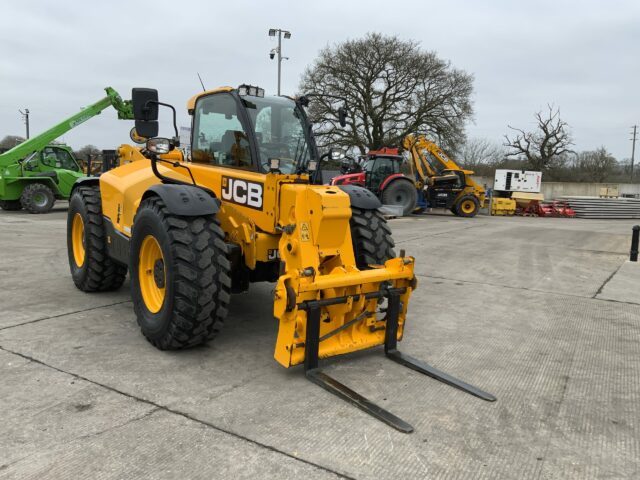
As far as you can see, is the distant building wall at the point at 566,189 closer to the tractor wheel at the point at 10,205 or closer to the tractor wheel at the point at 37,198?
the tractor wheel at the point at 37,198

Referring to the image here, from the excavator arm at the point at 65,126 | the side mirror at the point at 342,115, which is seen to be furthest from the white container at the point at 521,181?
the side mirror at the point at 342,115

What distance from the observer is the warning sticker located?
3.80m

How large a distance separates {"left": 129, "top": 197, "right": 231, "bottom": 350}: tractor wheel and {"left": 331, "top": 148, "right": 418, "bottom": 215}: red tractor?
15127 millimetres

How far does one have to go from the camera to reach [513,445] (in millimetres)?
2848

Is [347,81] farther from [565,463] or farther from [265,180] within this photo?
[565,463]

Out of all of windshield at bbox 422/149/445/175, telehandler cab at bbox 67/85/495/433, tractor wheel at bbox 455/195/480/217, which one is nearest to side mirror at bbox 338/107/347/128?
telehandler cab at bbox 67/85/495/433

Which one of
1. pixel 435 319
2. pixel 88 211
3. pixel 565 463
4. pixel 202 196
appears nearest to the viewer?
pixel 565 463

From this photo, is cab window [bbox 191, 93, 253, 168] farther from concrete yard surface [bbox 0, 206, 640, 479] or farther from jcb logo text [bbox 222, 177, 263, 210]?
concrete yard surface [bbox 0, 206, 640, 479]

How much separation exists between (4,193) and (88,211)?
13.0 meters

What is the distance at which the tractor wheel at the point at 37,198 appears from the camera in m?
16.4

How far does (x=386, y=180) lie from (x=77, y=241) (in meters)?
14.0

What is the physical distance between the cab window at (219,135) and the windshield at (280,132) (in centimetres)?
13

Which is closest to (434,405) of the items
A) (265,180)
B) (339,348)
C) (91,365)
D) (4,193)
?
(339,348)

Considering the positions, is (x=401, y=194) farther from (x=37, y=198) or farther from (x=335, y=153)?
(x=335, y=153)
